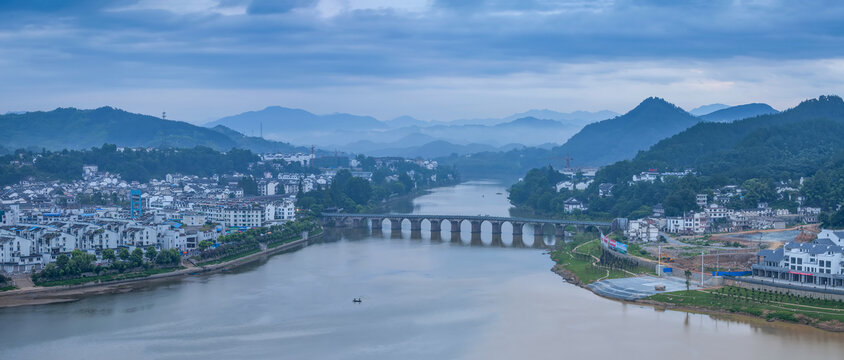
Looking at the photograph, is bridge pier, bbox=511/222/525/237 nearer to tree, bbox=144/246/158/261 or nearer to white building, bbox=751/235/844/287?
white building, bbox=751/235/844/287

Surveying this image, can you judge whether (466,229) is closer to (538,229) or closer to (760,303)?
(538,229)

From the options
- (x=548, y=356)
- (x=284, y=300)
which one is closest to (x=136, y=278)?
(x=284, y=300)

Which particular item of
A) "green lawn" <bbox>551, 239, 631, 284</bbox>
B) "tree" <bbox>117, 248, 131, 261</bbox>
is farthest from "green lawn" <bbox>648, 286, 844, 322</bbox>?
"tree" <bbox>117, 248, 131, 261</bbox>

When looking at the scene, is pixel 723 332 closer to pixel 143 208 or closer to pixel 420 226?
pixel 420 226

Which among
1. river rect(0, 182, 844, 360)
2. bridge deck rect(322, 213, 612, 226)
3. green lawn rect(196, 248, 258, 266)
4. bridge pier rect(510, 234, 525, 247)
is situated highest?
bridge deck rect(322, 213, 612, 226)

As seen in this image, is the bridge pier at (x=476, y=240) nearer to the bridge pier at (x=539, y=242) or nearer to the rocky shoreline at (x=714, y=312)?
the bridge pier at (x=539, y=242)
